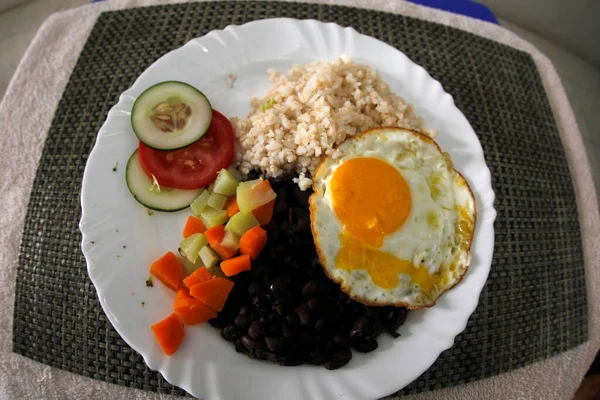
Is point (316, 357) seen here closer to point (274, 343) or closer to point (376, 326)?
point (274, 343)

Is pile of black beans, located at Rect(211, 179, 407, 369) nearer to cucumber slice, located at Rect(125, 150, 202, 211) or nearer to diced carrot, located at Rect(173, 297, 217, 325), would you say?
diced carrot, located at Rect(173, 297, 217, 325)

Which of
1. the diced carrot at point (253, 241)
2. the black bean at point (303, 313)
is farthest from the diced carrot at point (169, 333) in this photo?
the black bean at point (303, 313)

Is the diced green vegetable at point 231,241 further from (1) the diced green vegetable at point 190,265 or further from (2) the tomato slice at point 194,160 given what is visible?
(2) the tomato slice at point 194,160

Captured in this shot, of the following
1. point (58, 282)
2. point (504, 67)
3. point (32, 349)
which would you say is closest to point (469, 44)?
point (504, 67)

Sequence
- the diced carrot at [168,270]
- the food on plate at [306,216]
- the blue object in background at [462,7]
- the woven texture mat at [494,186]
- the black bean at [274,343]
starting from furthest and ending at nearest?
the blue object in background at [462,7], the woven texture mat at [494,186], the diced carrot at [168,270], the food on plate at [306,216], the black bean at [274,343]

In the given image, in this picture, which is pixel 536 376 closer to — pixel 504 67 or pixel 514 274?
pixel 514 274

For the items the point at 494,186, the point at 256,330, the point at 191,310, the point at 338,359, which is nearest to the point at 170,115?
the point at 191,310
